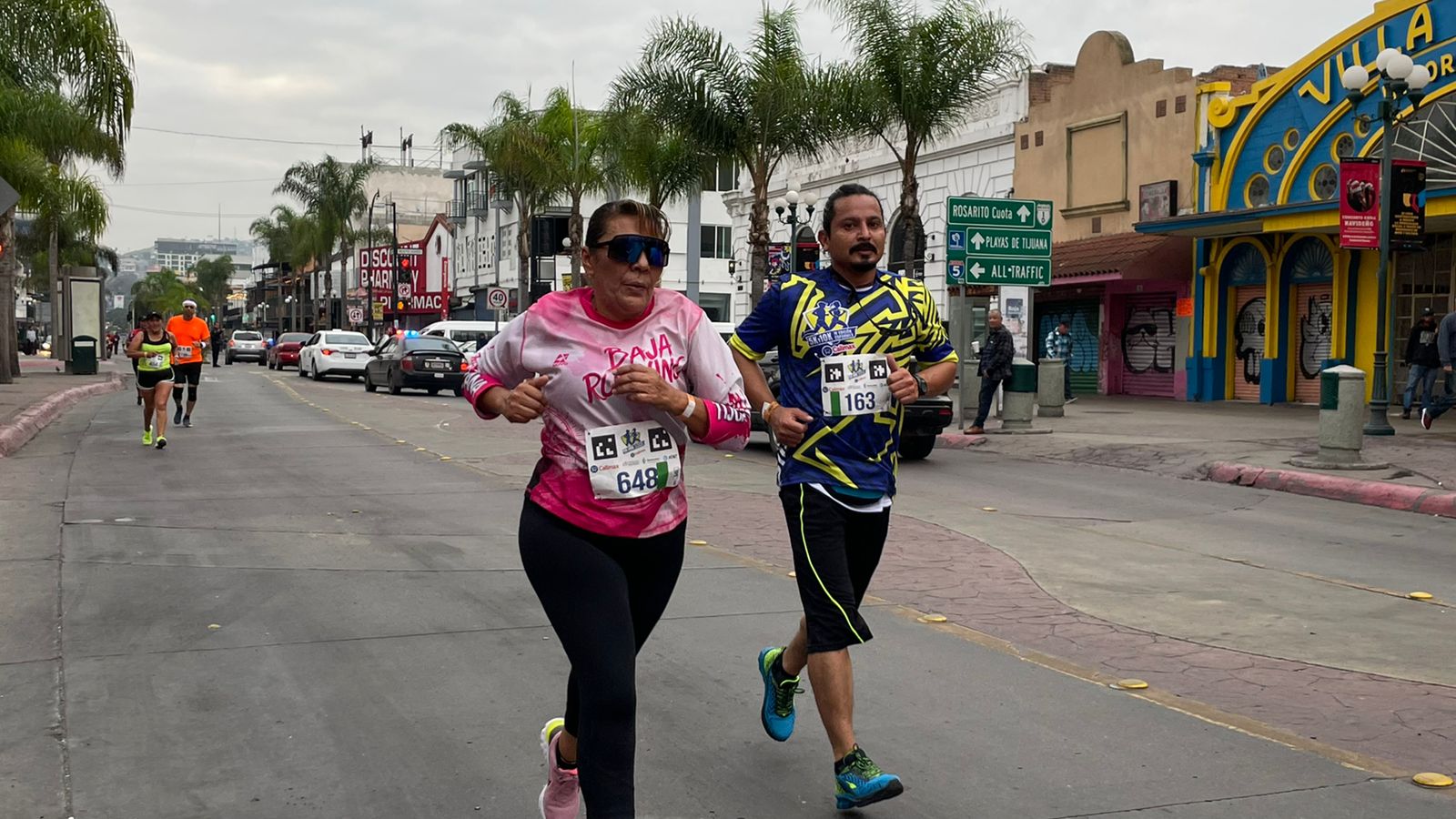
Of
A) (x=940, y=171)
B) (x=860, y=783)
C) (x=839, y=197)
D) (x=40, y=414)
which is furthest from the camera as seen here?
(x=940, y=171)

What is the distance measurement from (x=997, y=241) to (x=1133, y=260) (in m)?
8.80

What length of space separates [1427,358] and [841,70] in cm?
1320

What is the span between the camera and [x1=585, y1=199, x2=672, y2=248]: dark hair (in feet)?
12.1

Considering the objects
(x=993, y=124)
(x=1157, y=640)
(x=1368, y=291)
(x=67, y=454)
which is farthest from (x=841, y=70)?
(x=1157, y=640)

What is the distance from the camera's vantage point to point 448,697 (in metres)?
5.36

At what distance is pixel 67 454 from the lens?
15.5 m

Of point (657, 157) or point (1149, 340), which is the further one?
point (657, 157)

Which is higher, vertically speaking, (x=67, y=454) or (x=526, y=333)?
(x=526, y=333)

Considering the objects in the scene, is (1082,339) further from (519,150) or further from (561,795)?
(561,795)

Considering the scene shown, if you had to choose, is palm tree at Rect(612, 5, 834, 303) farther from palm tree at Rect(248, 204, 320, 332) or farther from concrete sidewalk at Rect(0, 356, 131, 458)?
palm tree at Rect(248, 204, 320, 332)

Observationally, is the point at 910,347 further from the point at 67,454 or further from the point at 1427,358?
the point at 1427,358

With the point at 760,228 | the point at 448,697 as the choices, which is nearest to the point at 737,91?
the point at 760,228

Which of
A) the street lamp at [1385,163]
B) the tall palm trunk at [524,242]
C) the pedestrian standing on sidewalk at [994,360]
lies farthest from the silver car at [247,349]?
the street lamp at [1385,163]

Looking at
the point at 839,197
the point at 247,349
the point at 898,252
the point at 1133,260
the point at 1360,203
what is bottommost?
the point at 247,349
